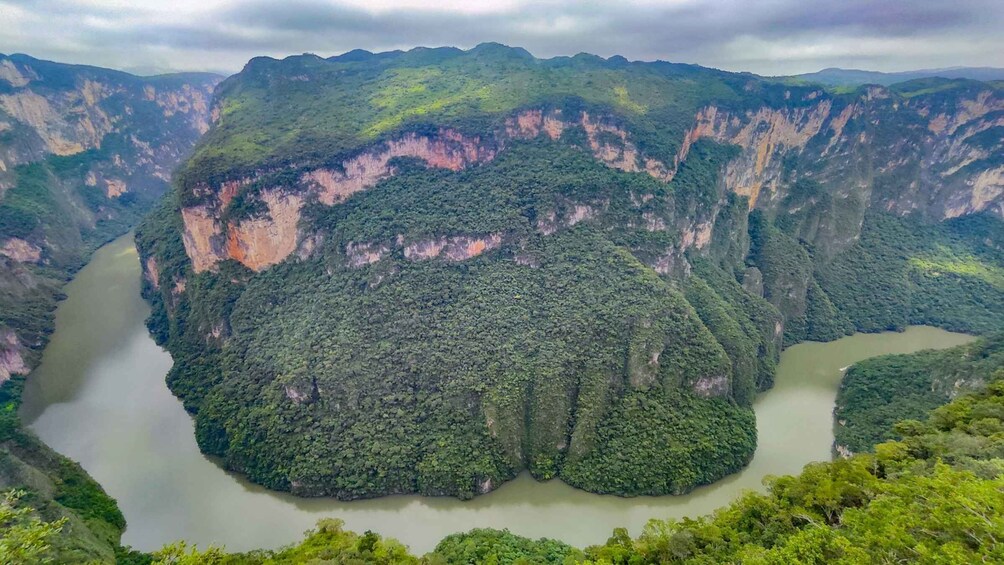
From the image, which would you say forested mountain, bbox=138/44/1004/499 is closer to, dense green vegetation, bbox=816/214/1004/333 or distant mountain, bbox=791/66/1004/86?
dense green vegetation, bbox=816/214/1004/333

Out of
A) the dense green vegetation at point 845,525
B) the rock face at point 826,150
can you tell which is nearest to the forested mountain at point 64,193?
the dense green vegetation at point 845,525

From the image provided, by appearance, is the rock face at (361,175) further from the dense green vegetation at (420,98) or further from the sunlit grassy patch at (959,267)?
the sunlit grassy patch at (959,267)

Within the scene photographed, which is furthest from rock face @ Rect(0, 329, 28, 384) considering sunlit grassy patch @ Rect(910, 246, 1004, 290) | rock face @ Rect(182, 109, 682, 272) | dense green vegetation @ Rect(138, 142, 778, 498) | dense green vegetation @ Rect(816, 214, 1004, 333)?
sunlit grassy patch @ Rect(910, 246, 1004, 290)

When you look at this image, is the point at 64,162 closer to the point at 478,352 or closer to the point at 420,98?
the point at 420,98

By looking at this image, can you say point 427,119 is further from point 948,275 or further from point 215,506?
point 948,275

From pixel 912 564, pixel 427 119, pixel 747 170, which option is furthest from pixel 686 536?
pixel 747 170
